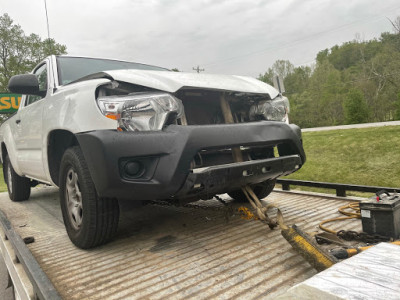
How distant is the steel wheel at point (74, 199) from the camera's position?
233 centimetres

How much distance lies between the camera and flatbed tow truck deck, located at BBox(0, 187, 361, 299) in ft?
5.29

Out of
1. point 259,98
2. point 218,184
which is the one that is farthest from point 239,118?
point 218,184

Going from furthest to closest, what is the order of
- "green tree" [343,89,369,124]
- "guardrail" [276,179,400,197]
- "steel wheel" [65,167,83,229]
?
1. "green tree" [343,89,369,124]
2. "guardrail" [276,179,400,197]
3. "steel wheel" [65,167,83,229]

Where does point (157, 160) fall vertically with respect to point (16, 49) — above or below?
below

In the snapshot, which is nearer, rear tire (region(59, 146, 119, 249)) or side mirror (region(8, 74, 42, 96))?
rear tire (region(59, 146, 119, 249))

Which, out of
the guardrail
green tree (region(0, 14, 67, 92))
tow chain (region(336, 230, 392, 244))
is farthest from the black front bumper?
green tree (region(0, 14, 67, 92))

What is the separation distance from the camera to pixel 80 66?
310 centimetres

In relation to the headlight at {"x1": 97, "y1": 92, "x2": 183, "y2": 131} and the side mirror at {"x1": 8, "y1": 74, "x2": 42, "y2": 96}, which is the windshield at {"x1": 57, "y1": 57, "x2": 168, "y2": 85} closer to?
the side mirror at {"x1": 8, "y1": 74, "x2": 42, "y2": 96}

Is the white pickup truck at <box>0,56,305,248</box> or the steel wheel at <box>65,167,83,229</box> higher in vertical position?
the white pickup truck at <box>0,56,305,248</box>

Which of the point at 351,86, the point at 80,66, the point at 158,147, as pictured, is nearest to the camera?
A: the point at 158,147

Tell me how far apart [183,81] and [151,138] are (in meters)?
0.50

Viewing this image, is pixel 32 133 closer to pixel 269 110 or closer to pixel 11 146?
pixel 11 146

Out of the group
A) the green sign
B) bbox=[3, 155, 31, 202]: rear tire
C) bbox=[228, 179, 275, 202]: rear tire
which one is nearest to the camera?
bbox=[228, 179, 275, 202]: rear tire

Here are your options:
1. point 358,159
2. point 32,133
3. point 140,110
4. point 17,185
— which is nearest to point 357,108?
point 358,159
